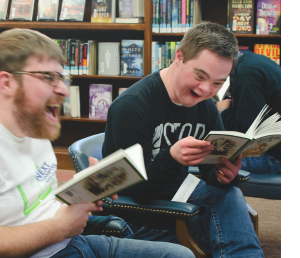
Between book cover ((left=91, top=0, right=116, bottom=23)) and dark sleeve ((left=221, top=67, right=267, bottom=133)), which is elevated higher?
book cover ((left=91, top=0, right=116, bottom=23))

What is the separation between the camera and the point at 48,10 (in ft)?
10.5

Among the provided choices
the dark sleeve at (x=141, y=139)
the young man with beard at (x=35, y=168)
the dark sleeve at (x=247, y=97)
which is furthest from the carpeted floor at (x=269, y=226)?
the young man with beard at (x=35, y=168)

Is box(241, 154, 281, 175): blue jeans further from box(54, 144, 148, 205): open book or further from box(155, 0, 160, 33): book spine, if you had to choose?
box(155, 0, 160, 33): book spine

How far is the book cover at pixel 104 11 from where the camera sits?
9.97 ft

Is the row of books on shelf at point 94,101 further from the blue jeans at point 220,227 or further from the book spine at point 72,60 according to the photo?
the blue jeans at point 220,227

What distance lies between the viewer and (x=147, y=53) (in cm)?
300

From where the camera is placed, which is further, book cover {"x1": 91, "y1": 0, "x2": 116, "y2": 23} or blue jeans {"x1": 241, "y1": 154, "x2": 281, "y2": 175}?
book cover {"x1": 91, "y1": 0, "x2": 116, "y2": 23}

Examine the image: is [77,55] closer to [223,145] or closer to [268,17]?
[268,17]

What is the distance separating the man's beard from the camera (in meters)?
0.90

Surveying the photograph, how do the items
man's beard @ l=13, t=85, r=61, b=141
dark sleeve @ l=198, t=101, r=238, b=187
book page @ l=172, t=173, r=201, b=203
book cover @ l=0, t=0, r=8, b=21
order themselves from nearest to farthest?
man's beard @ l=13, t=85, r=61, b=141 → book page @ l=172, t=173, r=201, b=203 → dark sleeve @ l=198, t=101, r=238, b=187 → book cover @ l=0, t=0, r=8, b=21

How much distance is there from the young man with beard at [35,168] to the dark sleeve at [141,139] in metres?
0.22

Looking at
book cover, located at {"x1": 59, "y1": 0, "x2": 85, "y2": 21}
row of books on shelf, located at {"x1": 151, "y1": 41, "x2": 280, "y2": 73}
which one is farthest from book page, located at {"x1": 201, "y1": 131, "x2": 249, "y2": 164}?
book cover, located at {"x1": 59, "y1": 0, "x2": 85, "y2": 21}

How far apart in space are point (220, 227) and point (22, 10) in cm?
301

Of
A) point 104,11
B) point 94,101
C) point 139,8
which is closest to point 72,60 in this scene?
point 94,101
